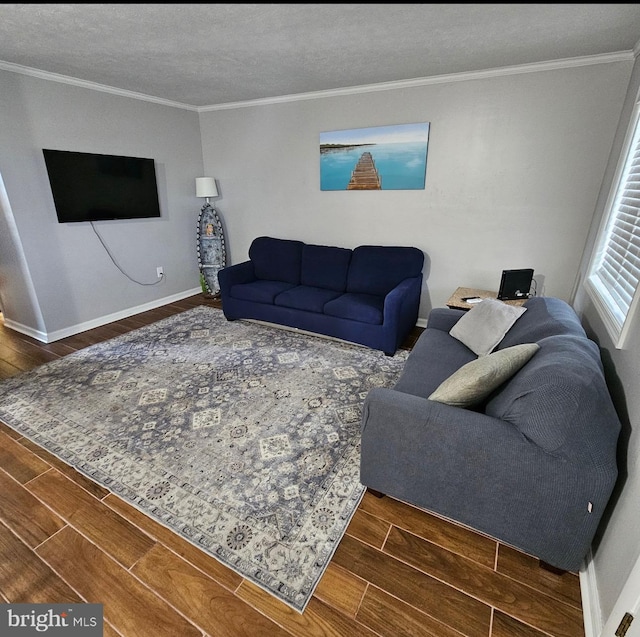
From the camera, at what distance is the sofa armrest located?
12.1 feet

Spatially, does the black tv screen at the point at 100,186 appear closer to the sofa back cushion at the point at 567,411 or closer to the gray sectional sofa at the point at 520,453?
the gray sectional sofa at the point at 520,453

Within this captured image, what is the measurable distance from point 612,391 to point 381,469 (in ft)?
3.64

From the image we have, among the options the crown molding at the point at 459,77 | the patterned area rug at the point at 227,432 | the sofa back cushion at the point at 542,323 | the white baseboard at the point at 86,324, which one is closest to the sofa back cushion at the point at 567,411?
the sofa back cushion at the point at 542,323

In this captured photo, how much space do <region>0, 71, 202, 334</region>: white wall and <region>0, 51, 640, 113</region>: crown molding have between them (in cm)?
6

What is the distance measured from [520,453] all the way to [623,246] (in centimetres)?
147

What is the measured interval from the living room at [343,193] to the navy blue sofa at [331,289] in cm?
32

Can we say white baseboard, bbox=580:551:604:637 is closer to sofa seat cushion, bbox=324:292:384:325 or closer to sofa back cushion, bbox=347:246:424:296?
sofa seat cushion, bbox=324:292:384:325

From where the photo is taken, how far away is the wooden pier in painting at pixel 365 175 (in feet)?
11.3

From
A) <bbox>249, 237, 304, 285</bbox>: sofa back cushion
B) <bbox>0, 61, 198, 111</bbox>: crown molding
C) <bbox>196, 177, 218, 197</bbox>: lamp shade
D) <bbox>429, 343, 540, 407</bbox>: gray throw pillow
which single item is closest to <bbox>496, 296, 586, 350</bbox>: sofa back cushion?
<bbox>429, 343, 540, 407</bbox>: gray throw pillow

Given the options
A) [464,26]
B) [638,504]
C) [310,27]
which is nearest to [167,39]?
[310,27]

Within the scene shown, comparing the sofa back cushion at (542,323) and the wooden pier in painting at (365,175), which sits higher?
the wooden pier in painting at (365,175)

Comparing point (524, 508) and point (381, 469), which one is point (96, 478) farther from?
point (524, 508)

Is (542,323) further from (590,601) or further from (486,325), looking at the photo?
(590,601)

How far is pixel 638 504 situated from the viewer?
104cm
